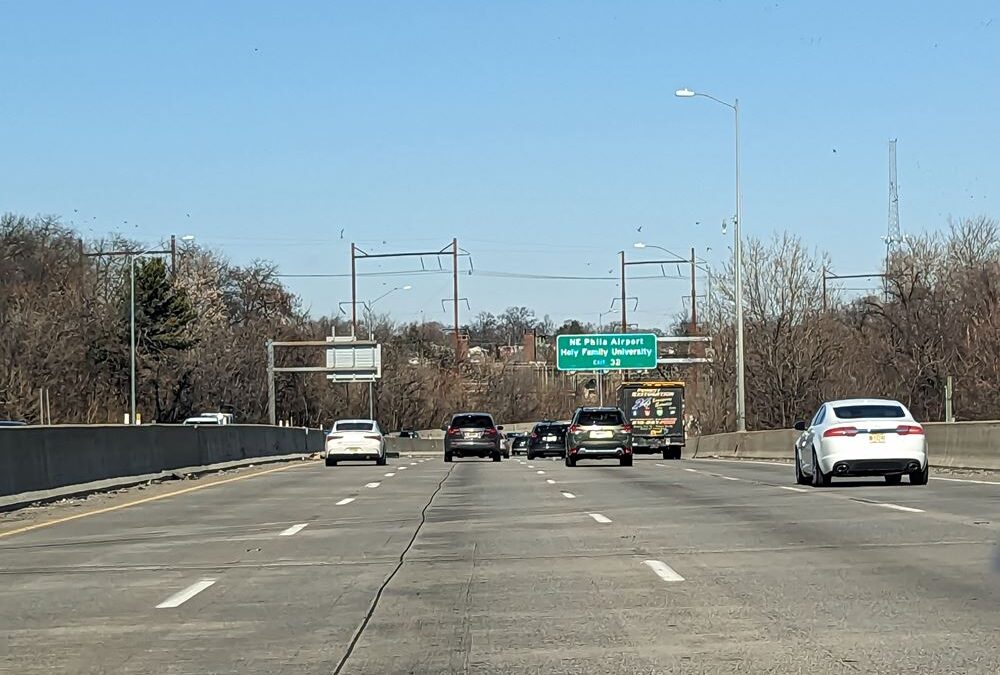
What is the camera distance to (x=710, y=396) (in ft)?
293

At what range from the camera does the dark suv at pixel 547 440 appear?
69938 mm

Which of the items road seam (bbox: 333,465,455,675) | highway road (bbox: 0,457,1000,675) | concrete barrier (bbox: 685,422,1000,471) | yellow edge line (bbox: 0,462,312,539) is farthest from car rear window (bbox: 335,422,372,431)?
road seam (bbox: 333,465,455,675)

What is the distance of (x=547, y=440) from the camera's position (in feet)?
230

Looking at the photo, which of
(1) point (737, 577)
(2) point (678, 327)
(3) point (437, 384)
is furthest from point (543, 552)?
(3) point (437, 384)

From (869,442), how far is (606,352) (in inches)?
2132

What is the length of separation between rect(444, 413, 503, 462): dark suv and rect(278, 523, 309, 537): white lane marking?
35.4 meters

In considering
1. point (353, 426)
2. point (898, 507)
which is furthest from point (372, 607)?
point (353, 426)

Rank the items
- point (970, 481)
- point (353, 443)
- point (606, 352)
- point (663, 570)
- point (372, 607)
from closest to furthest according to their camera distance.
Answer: point (372, 607), point (663, 570), point (970, 481), point (353, 443), point (606, 352)

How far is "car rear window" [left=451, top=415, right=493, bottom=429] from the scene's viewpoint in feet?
184

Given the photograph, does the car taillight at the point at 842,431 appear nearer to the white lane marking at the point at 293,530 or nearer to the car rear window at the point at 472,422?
the white lane marking at the point at 293,530

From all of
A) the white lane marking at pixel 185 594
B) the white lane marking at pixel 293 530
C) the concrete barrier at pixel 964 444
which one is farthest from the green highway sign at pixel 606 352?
the white lane marking at pixel 185 594

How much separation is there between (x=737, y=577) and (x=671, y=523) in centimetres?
610

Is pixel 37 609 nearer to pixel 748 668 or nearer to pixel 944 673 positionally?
pixel 748 668

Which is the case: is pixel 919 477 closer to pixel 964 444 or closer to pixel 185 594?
pixel 964 444
